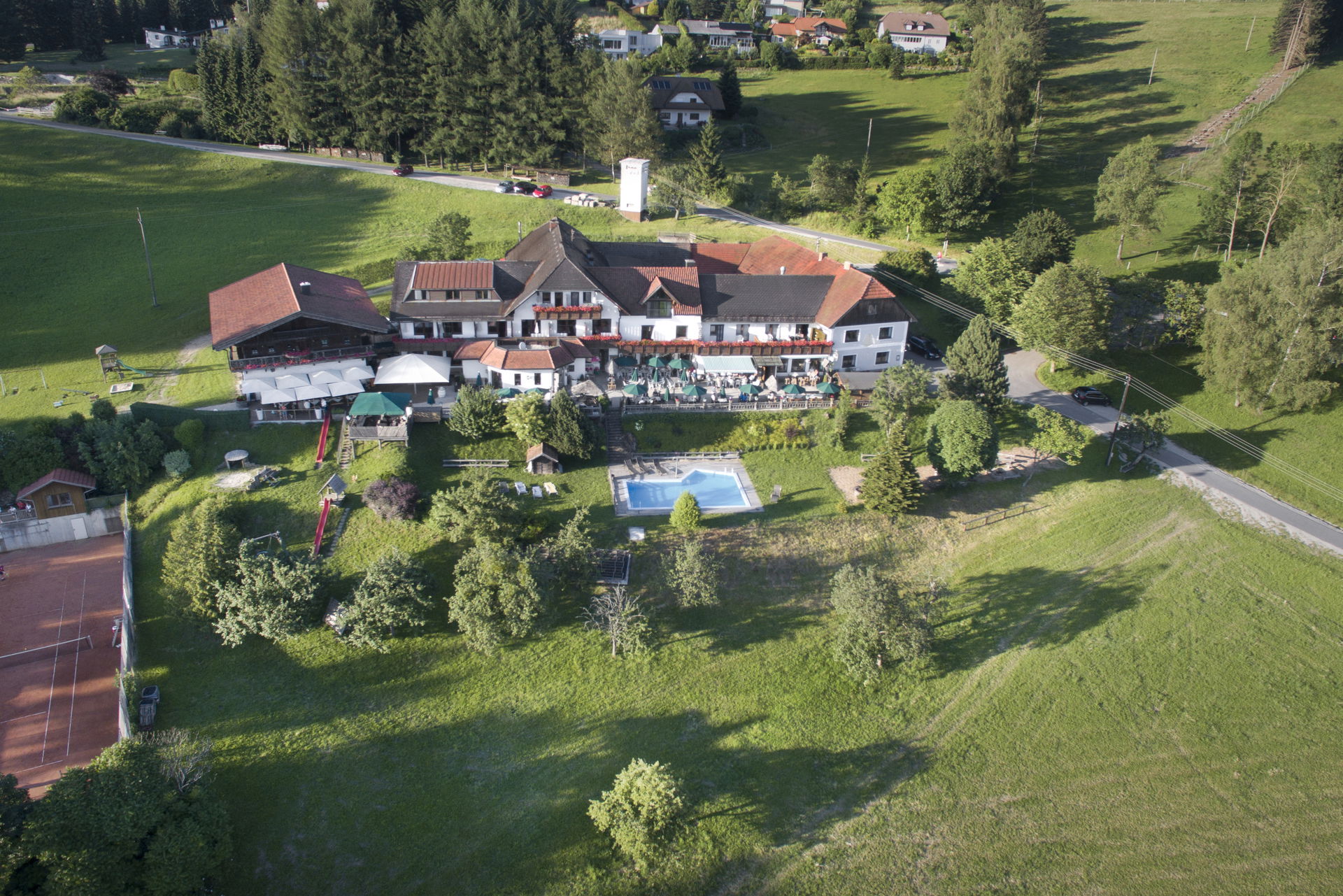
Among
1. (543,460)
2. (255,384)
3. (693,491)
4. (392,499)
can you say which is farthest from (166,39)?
(693,491)

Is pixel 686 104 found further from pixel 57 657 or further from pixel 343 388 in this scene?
pixel 57 657

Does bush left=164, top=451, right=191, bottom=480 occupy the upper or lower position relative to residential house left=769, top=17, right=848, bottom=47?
lower

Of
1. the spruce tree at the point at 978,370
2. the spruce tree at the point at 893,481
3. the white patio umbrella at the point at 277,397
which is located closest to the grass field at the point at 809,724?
the spruce tree at the point at 893,481

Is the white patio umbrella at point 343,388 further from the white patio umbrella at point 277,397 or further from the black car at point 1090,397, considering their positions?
the black car at point 1090,397

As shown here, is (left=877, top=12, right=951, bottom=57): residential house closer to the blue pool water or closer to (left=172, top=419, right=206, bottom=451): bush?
the blue pool water

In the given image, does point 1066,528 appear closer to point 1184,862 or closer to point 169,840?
point 1184,862

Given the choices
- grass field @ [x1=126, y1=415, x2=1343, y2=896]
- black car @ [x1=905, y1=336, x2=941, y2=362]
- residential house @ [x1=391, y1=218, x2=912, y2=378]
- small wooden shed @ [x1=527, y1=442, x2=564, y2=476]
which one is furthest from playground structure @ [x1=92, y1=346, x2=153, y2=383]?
black car @ [x1=905, y1=336, x2=941, y2=362]

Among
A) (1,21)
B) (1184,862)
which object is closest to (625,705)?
(1184,862)
